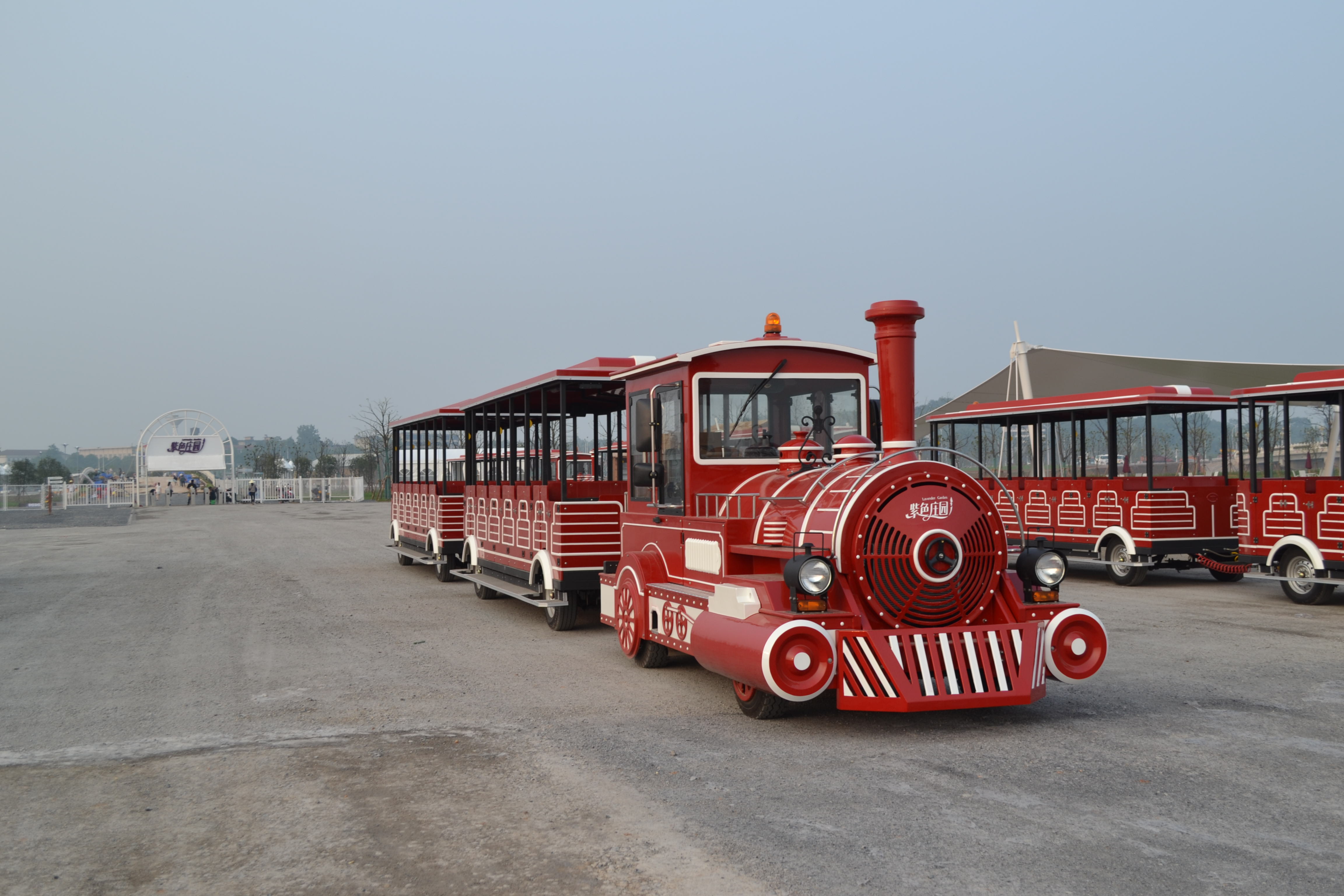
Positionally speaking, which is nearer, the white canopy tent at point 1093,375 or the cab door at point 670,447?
the cab door at point 670,447

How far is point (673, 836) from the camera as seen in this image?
4.23 m

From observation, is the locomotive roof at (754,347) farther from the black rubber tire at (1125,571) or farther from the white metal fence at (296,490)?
the white metal fence at (296,490)

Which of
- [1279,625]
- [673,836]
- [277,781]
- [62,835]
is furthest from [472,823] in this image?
[1279,625]

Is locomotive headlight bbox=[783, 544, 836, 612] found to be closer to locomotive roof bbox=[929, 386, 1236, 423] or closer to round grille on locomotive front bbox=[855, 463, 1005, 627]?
round grille on locomotive front bbox=[855, 463, 1005, 627]

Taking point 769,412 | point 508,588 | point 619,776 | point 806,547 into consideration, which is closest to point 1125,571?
point 508,588

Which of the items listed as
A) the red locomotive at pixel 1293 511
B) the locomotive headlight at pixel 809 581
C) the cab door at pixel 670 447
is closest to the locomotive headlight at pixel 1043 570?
the locomotive headlight at pixel 809 581

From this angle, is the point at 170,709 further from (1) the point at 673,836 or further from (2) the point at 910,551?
(2) the point at 910,551

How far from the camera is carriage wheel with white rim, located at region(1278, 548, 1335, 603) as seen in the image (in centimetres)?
1195

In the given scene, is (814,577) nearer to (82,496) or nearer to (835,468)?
(835,468)

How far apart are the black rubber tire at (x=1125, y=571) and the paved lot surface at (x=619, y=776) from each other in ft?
15.3

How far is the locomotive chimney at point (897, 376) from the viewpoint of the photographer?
21.3 ft

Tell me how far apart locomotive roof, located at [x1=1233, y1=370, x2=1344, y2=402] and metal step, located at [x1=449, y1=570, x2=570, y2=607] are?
8.70m

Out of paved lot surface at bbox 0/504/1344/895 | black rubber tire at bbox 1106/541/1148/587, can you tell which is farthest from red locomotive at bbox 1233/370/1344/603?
paved lot surface at bbox 0/504/1344/895

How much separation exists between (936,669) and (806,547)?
98 cm
